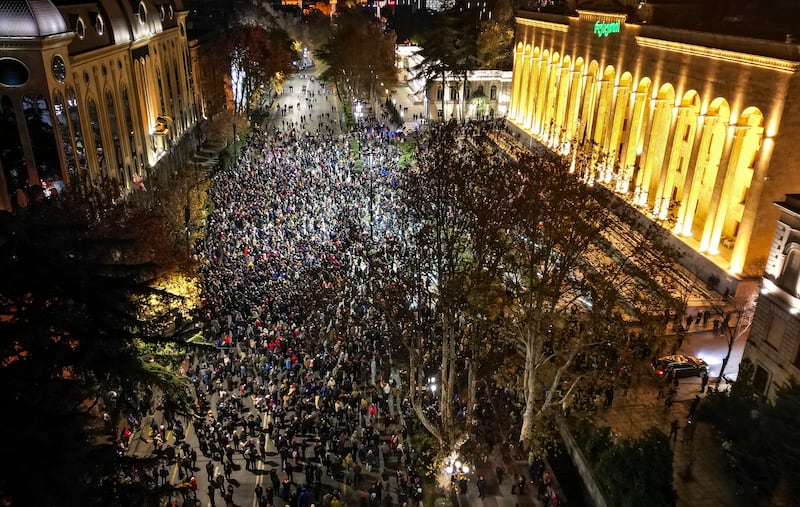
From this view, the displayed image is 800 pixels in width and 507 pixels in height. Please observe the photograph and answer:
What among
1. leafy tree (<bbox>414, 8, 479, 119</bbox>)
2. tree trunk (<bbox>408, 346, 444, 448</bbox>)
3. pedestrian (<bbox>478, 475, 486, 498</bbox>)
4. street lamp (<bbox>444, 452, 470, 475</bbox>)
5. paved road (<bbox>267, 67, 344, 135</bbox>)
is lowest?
paved road (<bbox>267, 67, 344, 135</bbox>)

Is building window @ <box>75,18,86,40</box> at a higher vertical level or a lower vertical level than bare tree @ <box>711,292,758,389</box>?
higher

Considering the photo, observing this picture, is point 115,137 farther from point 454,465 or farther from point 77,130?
point 454,465

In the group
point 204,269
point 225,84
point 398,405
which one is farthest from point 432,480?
point 225,84

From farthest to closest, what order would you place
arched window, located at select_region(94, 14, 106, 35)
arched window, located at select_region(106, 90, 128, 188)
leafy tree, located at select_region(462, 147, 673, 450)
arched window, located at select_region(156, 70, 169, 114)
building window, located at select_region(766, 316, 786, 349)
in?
1. arched window, located at select_region(156, 70, 169, 114)
2. arched window, located at select_region(106, 90, 128, 188)
3. arched window, located at select_region(94, 14, 106, 35)
4. building window, located at select_region(766, 316, 786, 349)
5. leafy tree, located at select_region(462, 147, 673, 450)

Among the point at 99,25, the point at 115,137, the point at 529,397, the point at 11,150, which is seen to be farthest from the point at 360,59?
the point at 529,397

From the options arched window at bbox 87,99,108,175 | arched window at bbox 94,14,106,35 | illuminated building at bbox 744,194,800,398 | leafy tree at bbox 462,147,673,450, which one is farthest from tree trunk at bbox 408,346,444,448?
arched window at bbox 94,14,106,35

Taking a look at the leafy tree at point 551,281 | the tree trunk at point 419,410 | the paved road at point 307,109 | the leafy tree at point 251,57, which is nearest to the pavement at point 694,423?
the leafy tree at point 551,281

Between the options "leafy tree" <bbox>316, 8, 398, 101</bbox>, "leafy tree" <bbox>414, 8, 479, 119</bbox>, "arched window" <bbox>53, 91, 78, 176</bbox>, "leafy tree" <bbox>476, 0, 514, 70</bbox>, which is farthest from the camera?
"leafy tree" <bbox>316, 8, 398, 101</bbox>

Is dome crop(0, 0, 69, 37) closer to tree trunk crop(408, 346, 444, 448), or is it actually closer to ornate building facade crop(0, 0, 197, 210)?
ornate building facade crop(0, 0, 197, 210)
